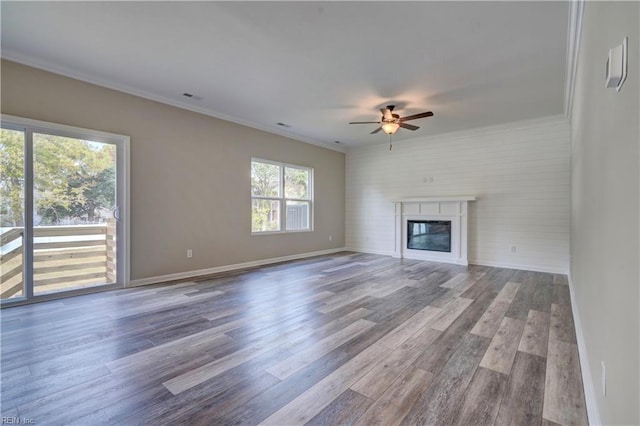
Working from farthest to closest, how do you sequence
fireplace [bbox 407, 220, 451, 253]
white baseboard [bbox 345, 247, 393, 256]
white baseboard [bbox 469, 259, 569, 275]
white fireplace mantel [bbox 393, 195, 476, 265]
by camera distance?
white baseboard [bbox 345, 247, 393, 256] → fireplace [bbox 407, 220, 451, 253] → white fireplace mantel [bbox 393, 195, 476, 265] → white baseboard [bbox 469, 259, 569, 275]

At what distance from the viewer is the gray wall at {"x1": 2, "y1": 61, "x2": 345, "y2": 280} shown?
11.9 feet

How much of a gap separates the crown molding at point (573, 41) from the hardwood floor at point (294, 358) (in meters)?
2.64

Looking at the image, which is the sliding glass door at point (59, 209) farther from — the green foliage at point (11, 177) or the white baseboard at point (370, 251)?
the white baseboard at point (370, 251)

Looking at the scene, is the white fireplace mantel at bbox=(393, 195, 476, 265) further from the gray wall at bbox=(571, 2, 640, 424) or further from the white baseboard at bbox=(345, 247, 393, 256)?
the gray wall at bbox=(571, 2, 640, 424)

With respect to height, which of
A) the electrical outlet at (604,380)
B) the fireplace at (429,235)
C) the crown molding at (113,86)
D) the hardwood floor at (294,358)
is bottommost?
the hardwood floor at (294,358)

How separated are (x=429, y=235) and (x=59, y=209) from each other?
249 inches

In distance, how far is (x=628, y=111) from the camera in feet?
3.23

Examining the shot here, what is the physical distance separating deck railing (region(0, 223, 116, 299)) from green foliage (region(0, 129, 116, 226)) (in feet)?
0.54

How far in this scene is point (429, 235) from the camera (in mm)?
6496

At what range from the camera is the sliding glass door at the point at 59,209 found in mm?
3387

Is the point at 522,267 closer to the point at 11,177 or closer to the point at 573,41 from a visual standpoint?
the point at 573,41

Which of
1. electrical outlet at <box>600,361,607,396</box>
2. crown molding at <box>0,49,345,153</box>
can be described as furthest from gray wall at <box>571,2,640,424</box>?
crown molding at <box>0,49,345,153</box>

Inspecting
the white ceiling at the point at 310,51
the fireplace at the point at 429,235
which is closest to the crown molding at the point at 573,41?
the white ceiling at the point at 310,51

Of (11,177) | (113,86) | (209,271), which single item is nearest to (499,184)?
(209,271)
